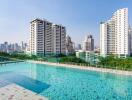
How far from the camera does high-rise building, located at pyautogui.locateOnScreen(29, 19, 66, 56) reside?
200 ft

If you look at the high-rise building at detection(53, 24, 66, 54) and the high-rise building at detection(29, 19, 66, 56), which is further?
the high-rise building at detection(53, 24, 66, 54)

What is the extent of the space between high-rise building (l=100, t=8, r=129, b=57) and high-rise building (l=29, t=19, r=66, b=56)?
16.4 m

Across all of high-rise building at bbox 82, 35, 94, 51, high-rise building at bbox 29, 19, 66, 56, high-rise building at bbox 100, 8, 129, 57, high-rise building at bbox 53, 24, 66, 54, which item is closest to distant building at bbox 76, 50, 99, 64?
high-rise building at bbox 100, 8, 129, 57

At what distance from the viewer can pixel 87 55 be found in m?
59.5

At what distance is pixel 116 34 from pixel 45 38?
2348cm

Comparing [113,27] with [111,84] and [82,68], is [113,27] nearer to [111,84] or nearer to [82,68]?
[82,68]

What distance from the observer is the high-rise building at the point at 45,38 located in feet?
200

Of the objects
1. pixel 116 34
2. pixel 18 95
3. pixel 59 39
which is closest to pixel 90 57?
pixel 116 34

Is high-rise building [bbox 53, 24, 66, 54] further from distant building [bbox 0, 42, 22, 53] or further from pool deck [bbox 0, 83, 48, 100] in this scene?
distant building [bbox 0, 42, 22, 53]

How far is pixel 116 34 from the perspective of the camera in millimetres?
53188

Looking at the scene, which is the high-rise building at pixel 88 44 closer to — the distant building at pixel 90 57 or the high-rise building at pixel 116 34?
the distant building at pixel 90 57

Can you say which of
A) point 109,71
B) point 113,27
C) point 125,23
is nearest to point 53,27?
point 113,27

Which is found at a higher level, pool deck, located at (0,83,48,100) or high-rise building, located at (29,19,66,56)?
high-rise building, located at (29,19,66,56)

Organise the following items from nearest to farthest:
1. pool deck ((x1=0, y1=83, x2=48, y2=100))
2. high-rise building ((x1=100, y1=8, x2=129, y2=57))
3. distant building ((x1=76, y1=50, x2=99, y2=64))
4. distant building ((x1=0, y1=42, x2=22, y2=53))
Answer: pool deck ((x1=0, y1=83, x2=48, y2=100)) < distant building ((x1=76, y1=50, x2=99, y2=64)) < high-rise building ((x1=100, y1=8, x2=129, y2=57)) < distant building ((x1=0, y1=42, x2=22, y2=53))
